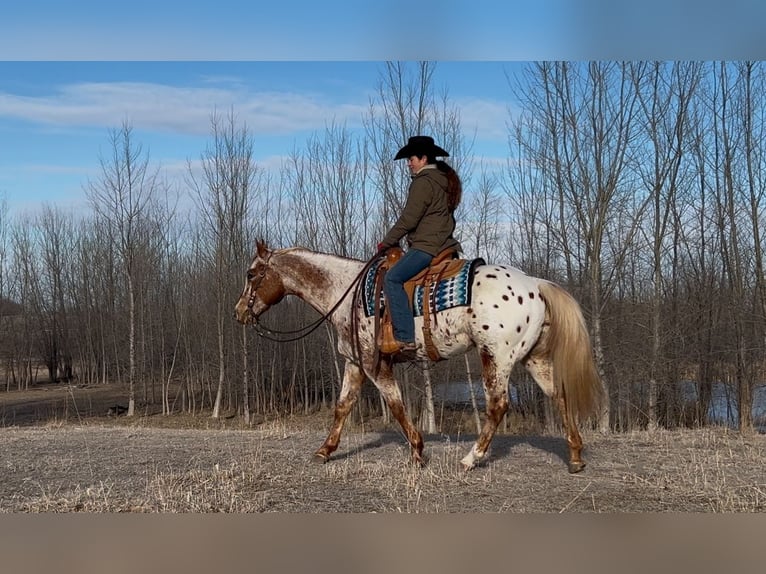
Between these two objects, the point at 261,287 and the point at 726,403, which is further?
the point at 726,403

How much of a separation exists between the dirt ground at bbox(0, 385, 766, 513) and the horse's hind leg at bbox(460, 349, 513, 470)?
0.50ft

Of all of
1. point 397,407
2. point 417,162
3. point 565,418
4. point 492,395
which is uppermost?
point 417,162

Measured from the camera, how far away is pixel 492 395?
17.3 feet

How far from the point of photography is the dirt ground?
4.22 metres

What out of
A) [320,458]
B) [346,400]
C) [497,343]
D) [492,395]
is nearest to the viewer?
[497,343]

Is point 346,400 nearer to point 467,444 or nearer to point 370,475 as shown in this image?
point 370,475

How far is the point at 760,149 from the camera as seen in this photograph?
12.0 m

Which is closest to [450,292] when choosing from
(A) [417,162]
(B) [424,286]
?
(B) [424,286]

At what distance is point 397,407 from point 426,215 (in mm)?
1663

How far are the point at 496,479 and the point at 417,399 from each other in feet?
41.8

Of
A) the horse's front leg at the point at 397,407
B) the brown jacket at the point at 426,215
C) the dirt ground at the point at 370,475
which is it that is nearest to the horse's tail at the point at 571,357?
the dirt ground at the point at 370,475

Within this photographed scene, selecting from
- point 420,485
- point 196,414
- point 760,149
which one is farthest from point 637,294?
point 196,414

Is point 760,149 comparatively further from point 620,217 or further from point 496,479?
point 496,479

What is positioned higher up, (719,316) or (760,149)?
(760,149)
